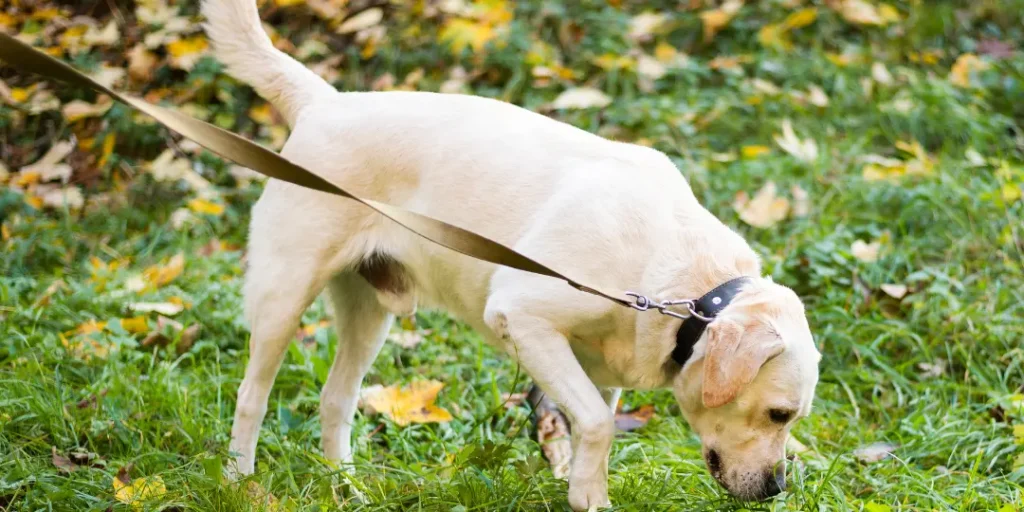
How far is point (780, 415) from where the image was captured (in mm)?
2852

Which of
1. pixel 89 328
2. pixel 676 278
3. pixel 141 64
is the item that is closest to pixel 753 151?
pixel 676 278

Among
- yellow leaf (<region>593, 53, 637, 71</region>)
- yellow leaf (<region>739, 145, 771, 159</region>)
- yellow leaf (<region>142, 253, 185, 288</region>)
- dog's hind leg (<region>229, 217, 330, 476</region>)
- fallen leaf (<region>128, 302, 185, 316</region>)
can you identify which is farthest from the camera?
yellow leaf (<region>593, 53, 637, 71</region>)

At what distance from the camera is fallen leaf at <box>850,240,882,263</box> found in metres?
4.76

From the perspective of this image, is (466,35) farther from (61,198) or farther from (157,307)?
(157,307)

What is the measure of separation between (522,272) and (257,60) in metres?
1.34

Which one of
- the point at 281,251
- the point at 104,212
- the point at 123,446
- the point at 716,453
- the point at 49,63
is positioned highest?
the point at 49,63

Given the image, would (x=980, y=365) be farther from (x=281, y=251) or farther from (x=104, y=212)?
(x=104, y=212)

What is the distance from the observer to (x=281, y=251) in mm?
3475

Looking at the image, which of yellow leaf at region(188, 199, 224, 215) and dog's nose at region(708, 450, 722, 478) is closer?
dog's nose at region(708, 450, 722, 478)

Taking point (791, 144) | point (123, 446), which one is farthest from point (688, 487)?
point (791, 144)

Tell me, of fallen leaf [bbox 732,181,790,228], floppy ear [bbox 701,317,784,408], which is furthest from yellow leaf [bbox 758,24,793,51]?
floppy ear [bbox 701,317,784,408]

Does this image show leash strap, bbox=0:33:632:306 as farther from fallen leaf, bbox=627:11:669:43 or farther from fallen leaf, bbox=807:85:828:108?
fallen leaf, bbox=627:11:669:43

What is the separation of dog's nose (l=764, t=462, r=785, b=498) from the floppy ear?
1.15ft

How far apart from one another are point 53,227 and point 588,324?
12.2 ft
